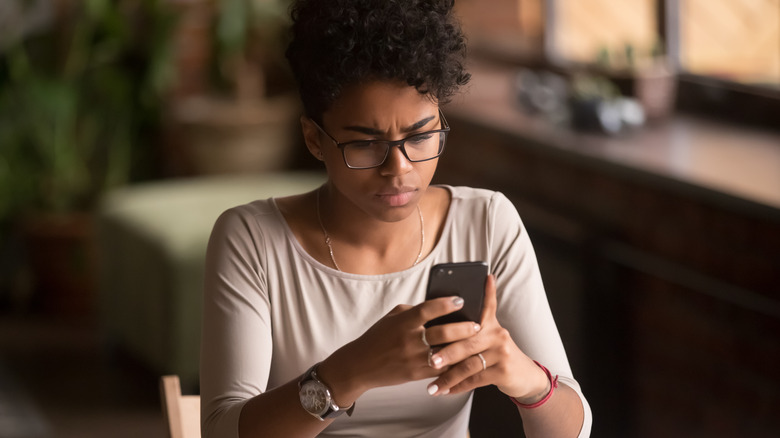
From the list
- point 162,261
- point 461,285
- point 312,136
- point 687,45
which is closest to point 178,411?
point 312,136

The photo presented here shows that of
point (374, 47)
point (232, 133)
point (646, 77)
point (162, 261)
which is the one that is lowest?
point (162, 261)

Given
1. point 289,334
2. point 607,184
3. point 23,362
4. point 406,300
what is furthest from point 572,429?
point 23,362

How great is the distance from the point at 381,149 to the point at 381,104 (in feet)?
0.19

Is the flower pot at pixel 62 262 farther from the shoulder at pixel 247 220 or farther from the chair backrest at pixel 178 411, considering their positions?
the shoulder at pixel 247 220

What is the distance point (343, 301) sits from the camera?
55.3 inches

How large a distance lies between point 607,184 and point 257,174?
208cm

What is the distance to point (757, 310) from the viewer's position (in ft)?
7.09

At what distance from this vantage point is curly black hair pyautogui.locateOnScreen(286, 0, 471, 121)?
1239 mm

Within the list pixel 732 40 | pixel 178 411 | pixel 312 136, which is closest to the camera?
pixel 312 136

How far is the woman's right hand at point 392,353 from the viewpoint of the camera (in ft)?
3.61

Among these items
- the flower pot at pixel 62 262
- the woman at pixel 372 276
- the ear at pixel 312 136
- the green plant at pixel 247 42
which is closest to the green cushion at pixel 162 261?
the flower pot at pixel 62 262

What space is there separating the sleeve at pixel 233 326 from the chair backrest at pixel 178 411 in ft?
0.44

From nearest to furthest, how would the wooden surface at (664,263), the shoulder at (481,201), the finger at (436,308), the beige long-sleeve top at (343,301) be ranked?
the finger at (436,308) → the beige long-sleeve top at (343,301) → the shoulder at (481,201) → the wooden surface at (664,263)

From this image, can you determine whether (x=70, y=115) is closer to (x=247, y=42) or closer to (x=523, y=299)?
(x=247, y=42)
